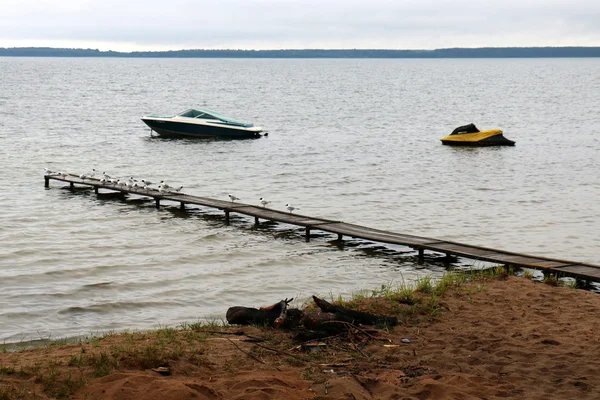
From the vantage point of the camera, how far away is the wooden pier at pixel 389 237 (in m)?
15.3

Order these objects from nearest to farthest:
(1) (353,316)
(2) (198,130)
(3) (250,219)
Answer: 1. (1) (353,316)
2. (3) (250,219)
3. (2) (198,130)

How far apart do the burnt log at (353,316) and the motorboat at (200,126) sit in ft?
117

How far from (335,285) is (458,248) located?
3.22 metres

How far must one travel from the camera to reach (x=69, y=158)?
38.0 meters

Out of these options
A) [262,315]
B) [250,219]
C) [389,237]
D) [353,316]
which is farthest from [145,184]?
[353,316]

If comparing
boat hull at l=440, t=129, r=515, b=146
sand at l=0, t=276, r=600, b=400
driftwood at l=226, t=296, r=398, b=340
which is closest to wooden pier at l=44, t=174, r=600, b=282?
sand at l=0, t=276, r=600, b=400

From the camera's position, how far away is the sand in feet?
26.0

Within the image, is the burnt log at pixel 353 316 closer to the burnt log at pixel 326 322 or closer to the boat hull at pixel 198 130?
the burnt log at pixel 326 322

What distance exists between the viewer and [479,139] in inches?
1746

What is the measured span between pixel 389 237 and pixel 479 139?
88.9 feet

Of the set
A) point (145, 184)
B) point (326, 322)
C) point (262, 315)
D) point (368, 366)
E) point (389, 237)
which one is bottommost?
point (145, 184)

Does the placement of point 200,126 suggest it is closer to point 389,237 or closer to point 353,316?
point 389,237

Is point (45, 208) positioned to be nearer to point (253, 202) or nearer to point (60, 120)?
point (253, 202)

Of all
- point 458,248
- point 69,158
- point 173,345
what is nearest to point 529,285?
point 458,248
